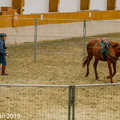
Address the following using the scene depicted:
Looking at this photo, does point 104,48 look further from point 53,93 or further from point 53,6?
point 53,6

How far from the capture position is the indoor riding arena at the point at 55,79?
834 cm

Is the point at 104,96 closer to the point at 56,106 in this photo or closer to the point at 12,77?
the point at 56,106

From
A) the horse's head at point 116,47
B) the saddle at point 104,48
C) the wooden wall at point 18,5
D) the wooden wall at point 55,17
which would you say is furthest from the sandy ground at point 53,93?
the wooden wall at point 18,5

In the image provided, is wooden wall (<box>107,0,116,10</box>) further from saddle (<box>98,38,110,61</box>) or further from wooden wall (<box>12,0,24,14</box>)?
saddle (<box>98,38,110,61</box>)

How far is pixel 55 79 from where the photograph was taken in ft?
41.6

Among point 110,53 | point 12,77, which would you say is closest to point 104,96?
point 110,53

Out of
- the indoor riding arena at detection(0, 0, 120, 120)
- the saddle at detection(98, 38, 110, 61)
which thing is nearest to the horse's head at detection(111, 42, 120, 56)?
the saddle at detection(98, 38, 110, 61)

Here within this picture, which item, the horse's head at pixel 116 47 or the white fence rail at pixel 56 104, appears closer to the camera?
the white fence rail at pixel 56 104

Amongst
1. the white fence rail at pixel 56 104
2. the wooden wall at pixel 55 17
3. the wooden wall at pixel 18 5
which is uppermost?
the wooden wall at pixel 18 5

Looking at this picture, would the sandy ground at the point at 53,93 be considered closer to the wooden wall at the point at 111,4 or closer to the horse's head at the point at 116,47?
the horse's head at the point at 116,47

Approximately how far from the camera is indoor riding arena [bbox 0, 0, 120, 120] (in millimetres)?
8344

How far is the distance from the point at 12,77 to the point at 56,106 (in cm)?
408

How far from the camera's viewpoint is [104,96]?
10.1 meters

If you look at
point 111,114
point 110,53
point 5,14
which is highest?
point 5,14
